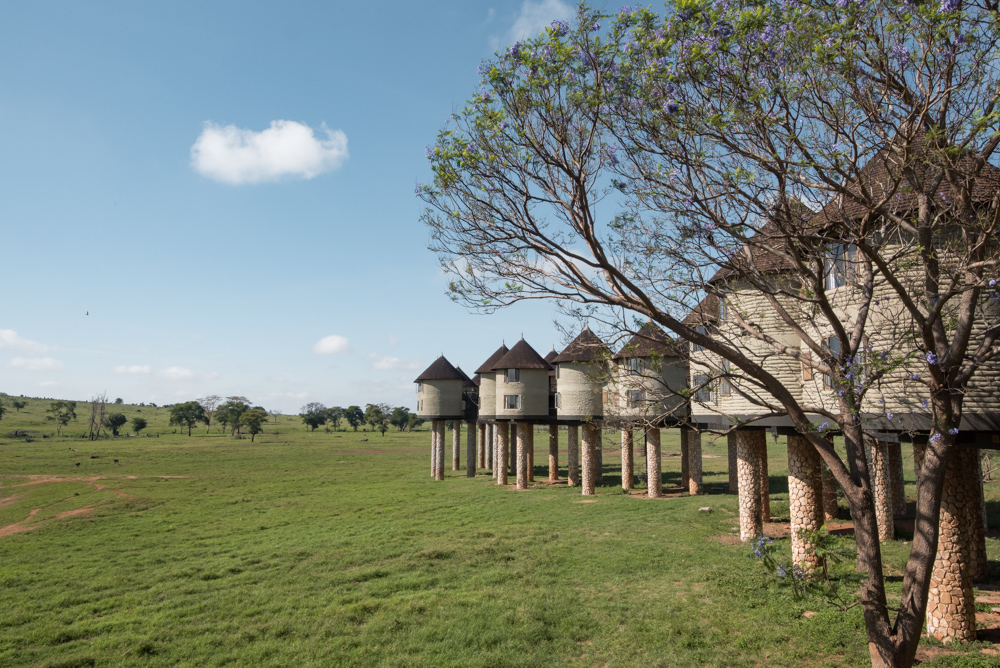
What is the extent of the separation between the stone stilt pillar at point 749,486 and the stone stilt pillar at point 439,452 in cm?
2425

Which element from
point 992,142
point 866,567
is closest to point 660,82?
point 992,142

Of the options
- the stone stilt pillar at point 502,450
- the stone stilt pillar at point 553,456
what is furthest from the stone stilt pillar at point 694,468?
the stone stilt pillar at point 502,450

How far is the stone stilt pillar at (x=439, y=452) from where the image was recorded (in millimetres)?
40562

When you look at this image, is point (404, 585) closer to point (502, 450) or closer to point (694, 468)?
point (694, 468)

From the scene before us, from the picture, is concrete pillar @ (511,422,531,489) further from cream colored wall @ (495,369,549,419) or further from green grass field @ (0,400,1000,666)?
green grass field @ (0,400,1000,666)

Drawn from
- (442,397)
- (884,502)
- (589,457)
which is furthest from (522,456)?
(884,502)

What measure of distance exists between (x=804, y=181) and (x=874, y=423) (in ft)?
21.8

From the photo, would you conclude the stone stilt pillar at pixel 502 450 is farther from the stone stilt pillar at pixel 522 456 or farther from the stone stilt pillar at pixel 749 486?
the stone stilt pillar at pixel 749 486

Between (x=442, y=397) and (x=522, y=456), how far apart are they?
27.8ft

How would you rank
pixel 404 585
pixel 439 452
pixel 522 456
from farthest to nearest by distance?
pixel 439 452 < pixel 522 456 < pixel 404 585

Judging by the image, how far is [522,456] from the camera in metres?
33.8

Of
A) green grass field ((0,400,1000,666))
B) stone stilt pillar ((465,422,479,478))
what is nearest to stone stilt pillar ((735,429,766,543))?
green grass field ((0,400,1000,666))

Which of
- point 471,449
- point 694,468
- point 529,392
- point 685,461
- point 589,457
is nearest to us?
point 589,457

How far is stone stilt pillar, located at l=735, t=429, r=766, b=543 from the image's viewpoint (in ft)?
60.9
